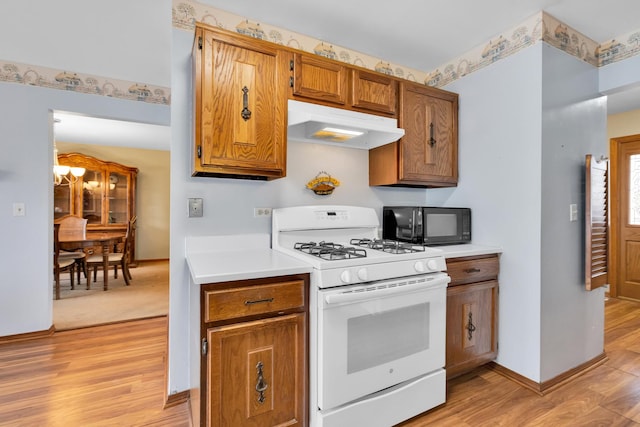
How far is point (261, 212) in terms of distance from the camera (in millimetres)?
2053

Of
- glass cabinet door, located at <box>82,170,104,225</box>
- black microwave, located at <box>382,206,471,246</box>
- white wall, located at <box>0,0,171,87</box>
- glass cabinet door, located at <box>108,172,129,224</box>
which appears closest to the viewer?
white wall, located at <box>0,0,171,87</box>

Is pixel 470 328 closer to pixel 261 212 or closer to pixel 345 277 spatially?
pixel 345 277

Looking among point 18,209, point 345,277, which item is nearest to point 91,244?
point 18,209

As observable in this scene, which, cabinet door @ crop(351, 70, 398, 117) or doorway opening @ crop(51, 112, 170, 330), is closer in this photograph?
cabinet door @ crop(351, 70, 398, 117)

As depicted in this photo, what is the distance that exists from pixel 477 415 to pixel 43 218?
145 inches

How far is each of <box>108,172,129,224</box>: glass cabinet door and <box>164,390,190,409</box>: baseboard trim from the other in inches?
200

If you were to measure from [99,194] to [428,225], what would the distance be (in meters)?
5.98

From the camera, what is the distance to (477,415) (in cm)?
174

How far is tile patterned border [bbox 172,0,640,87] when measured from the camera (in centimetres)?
188

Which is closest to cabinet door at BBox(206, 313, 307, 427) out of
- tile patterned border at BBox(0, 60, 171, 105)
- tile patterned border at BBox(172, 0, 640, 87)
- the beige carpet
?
tile patterned border at BBox(172, 0, 640, 87)

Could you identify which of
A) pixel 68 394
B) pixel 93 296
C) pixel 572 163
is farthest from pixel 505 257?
pixel 93 296

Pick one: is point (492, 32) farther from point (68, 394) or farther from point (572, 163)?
point (68, 394)

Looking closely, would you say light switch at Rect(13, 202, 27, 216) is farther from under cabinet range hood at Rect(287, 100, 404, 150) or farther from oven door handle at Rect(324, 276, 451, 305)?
oven door handle at Rect(324, 276, 451, 305)

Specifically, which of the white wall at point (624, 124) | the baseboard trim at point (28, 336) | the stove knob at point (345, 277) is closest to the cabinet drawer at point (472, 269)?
the stove knob at point (345, 277)
